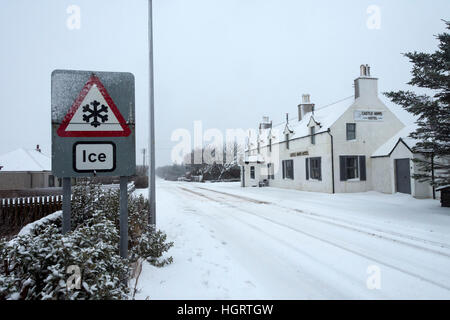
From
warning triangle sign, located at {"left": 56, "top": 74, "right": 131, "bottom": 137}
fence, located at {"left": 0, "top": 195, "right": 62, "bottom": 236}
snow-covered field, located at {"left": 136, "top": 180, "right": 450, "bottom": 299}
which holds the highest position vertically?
warning triangle sign, located at {"left": 56, "top": 74, "right": 131, "bottom": 137}

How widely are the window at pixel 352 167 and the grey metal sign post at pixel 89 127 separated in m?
20.0

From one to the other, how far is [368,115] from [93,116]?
2222 centimetres

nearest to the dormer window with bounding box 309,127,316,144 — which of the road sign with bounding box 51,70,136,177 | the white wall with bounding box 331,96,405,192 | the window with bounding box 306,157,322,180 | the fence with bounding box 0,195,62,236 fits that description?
the window with bounding box 306,157,322,180

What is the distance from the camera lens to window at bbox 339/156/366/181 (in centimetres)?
2058

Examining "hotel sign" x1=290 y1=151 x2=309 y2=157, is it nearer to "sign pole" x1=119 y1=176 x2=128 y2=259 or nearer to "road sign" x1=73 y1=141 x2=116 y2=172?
"sign pole" x1=119 y1=176 x2=128 y2=259

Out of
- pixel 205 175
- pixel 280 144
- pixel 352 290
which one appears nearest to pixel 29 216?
pixel 352 290

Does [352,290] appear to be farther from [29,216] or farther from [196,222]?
[29,216]

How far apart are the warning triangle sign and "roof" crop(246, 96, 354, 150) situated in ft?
65.8

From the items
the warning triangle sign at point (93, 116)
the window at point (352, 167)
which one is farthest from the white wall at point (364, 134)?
the warning triangle sign at point (93, 116)

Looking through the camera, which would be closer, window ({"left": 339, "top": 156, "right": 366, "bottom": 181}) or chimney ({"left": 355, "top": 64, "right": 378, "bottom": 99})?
window ({"left": 339, "top": 156, "right": 366, "bottom": 181})

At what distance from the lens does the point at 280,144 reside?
2991 cm

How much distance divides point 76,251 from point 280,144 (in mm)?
28259

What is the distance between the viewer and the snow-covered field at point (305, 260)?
3971mm

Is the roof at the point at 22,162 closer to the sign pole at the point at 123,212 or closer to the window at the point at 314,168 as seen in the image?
the window at the point at 314,168
